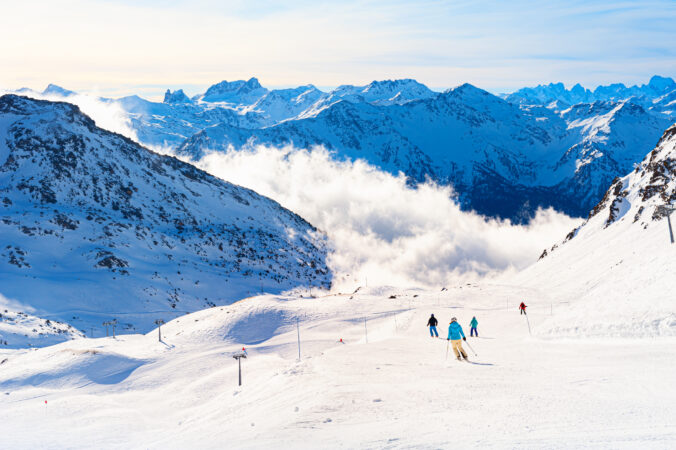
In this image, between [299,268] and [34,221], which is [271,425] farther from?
[299,268]

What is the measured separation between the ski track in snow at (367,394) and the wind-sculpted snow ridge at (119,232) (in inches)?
1845

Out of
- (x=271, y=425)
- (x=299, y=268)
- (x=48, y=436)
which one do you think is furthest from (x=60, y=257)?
(x=271, y=425)

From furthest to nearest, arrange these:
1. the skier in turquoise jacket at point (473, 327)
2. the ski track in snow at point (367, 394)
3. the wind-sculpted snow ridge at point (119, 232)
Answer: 1. the wind-sculpted snow ridge at point (119, 232)
2. the skier in turquoise jacket at point (473, 327)
3. the ski track in snow at point (367, 394)

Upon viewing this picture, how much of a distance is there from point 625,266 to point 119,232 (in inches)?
4343

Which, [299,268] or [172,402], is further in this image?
[299,268]

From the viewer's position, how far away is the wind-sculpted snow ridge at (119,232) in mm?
87562

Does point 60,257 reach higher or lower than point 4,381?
higher

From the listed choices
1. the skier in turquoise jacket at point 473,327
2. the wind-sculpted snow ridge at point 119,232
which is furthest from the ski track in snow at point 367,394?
the wind-sculpted snow ridge at point 119,232

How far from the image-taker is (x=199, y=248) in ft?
410

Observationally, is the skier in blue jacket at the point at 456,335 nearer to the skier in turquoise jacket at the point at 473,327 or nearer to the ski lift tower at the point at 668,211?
the skier in turquoise jacket at the point at 473,327

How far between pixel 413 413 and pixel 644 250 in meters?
45.0

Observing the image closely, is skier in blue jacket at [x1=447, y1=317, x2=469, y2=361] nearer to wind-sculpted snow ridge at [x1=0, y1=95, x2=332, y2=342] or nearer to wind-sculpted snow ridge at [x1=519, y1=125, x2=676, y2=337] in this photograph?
wind-sculpted snow ridge at [x1=519, y1=125, x2=676, y2=337]

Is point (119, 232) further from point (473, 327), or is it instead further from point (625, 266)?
point (625, 266)

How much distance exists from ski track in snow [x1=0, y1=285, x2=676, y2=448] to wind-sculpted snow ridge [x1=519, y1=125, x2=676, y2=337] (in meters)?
1.44
